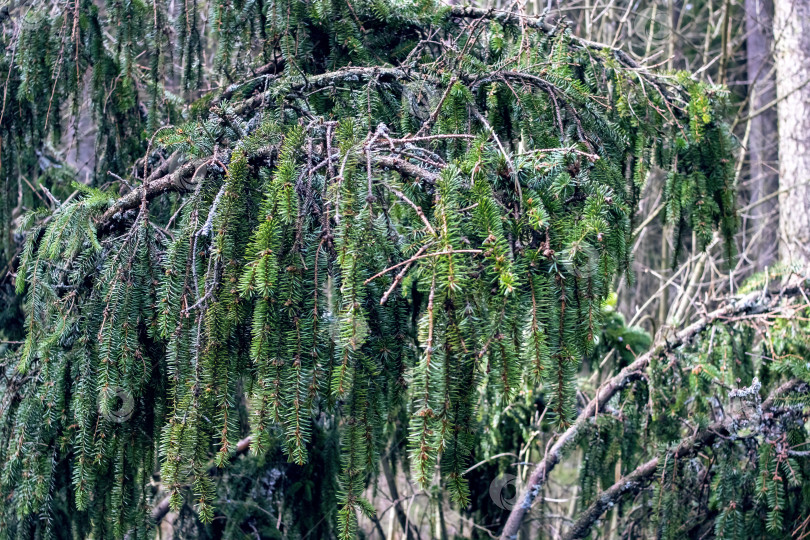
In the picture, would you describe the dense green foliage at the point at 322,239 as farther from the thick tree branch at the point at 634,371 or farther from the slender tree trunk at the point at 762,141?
the slender tree trunk at the point at 762,141

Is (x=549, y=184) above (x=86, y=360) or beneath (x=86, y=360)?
above

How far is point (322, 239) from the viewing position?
1605mm

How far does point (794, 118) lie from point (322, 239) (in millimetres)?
6005

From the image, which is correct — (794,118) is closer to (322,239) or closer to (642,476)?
(642,476)

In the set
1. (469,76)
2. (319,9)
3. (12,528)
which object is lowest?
(12,528)

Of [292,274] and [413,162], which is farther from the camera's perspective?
[413,162]

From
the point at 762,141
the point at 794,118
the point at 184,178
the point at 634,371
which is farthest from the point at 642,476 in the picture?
the point at 762,141

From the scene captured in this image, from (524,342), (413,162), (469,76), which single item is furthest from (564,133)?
(524,342)

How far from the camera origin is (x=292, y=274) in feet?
5.25

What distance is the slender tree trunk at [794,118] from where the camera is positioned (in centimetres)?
597

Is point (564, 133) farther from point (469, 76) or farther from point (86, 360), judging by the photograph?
point (86, 360)

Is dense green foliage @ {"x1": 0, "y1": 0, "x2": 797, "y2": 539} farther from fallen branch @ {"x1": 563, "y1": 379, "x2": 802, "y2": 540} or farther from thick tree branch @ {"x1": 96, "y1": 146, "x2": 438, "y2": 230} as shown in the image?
fallen branch @ {"x1": 563, "y1": 379, "x2": 802, "y2": 540}

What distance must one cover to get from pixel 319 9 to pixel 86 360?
1454mm

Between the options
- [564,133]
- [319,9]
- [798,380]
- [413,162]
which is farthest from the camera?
[798,380]
